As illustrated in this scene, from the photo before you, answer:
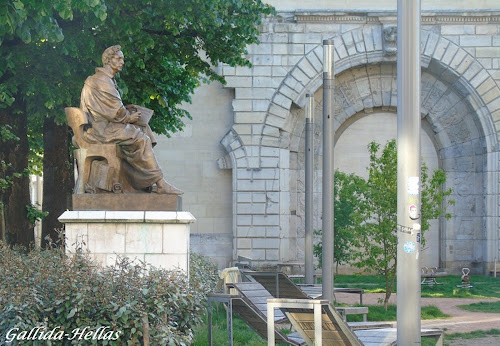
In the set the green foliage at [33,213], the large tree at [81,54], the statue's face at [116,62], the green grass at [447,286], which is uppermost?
the large tree at [81,54]

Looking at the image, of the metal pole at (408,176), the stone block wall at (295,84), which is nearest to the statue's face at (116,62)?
the metal pole at (408,176)

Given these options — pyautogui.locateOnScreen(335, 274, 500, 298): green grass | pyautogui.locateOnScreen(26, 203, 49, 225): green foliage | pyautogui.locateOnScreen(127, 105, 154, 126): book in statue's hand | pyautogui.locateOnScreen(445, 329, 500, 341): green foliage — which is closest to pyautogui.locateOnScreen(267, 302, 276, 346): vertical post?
pyautogui.locateOnScreen(127, 105, 154, 126): book in statue's hand

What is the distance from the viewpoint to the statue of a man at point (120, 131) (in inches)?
549

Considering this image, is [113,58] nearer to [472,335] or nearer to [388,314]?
[472,335]

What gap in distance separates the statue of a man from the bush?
2.58 m

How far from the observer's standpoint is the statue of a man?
45.8 feet

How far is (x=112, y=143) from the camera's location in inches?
549

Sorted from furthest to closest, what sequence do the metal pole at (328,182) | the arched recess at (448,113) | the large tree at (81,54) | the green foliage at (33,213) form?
the arched recess at (448,113) → the green foliage at (33,213) → the large tree at (81,54) → the metal pole at (328,182)

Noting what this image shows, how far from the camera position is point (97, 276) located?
1131cm

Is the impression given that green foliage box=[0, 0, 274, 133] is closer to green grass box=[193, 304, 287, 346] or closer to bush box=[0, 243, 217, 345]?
green grass box=[193, 304, 287, 346]

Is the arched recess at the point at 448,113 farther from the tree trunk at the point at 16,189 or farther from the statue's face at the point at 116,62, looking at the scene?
the statue's face at the point at 116,62

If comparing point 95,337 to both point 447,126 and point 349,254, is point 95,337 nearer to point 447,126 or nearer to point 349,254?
point 349,254

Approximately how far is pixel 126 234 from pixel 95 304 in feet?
8.21

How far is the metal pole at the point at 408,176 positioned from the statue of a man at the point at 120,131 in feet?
11.0
